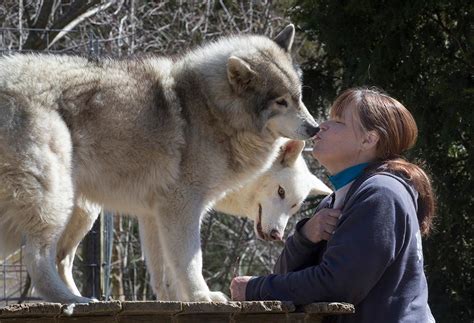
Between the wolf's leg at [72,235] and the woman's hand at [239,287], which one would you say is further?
the wolf's leg at [72,235]

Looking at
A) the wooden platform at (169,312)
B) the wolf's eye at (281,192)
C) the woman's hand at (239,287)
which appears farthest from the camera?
the wolf's eye at (281,192)

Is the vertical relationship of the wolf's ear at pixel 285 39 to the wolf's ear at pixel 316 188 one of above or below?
above

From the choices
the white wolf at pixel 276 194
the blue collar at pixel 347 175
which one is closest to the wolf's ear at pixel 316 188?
the white wolf at pixel 276 194

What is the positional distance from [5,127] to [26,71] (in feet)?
1.45

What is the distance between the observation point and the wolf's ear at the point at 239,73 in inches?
217

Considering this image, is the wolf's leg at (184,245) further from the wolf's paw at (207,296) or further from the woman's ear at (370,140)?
the woman's ear at (370,140)

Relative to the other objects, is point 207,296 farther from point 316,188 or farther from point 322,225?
point 316,188

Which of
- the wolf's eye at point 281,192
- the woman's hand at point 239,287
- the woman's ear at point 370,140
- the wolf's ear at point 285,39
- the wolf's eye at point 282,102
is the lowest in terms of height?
the woman's hand at point 239,287

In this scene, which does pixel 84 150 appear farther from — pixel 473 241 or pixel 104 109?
pixel 473 241

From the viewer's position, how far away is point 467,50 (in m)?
7.08

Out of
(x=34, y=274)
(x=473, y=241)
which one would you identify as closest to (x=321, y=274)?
(x=34, y=274)

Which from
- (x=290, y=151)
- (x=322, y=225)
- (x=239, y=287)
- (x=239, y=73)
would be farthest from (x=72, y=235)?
(x=322, y=225)

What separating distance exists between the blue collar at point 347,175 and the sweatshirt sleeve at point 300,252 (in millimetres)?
196

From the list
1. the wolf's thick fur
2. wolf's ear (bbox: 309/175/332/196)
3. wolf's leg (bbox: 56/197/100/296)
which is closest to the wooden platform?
the wolf's thick fur
